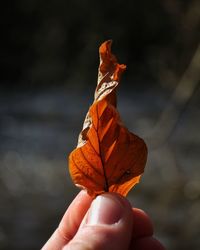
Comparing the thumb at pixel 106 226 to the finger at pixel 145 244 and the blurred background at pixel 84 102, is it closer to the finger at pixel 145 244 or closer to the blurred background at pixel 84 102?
the finger at pixel 145 244

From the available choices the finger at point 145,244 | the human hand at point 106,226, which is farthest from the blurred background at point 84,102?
the human hand at point 106,226

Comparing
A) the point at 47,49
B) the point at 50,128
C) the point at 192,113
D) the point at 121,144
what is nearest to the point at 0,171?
the point at 50,128

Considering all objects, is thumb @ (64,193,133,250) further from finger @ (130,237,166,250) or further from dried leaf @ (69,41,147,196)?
finger @ (130,237,166,250)

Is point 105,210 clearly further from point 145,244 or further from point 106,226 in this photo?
point 145,244

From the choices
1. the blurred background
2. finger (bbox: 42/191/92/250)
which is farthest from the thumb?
the blurred background

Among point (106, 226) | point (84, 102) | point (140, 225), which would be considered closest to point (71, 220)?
point (140, 225)

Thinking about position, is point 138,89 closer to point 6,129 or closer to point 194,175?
point 6,129
